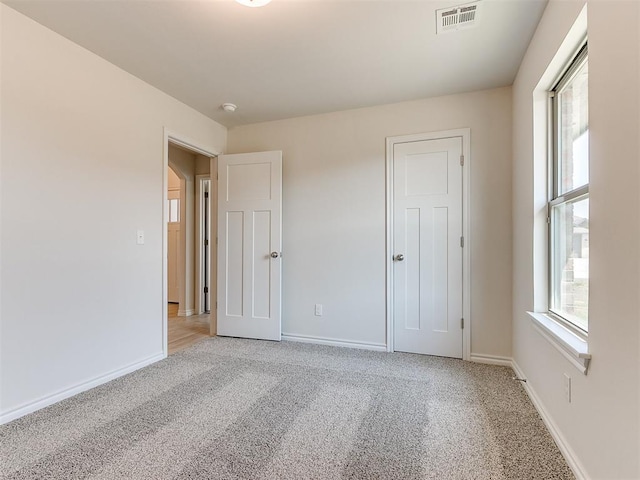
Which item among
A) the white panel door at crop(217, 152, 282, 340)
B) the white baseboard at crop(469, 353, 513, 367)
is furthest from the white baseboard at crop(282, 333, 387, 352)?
the white baseboard at crop(469, 353, 513, 367)

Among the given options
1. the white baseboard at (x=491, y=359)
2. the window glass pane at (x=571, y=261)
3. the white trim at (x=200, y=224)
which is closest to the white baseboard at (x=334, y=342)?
the white baseboard at (x=491, y=359)

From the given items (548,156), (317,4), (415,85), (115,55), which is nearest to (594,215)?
(548,156)

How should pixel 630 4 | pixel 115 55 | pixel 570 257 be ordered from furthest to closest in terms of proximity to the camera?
pixel 115 55 → pixel 570 257 → pixel 630 4

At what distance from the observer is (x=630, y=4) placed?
1039 mm

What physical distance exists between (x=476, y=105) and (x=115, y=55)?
2.92 m

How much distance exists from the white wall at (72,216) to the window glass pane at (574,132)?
302cm

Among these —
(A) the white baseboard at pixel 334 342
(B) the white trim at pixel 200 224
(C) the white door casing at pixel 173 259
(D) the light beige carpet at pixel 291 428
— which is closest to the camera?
(D) the light beige carpet at pixel 291 428

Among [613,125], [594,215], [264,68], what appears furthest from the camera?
[264,68]

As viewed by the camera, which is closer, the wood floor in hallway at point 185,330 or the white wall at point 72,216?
the white wall at point 72,216

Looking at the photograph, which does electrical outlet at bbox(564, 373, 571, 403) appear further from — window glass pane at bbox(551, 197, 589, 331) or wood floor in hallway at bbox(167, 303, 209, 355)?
wood floor in hallway at bbox(167, 303, 209, 355)

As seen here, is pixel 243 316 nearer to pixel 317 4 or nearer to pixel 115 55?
pixel 115 55

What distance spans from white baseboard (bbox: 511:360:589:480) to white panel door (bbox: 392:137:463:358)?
84 centimetres

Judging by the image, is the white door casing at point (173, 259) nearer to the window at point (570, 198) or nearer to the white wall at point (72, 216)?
the white wall at point (72, 216)

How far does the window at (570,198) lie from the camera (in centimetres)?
162
